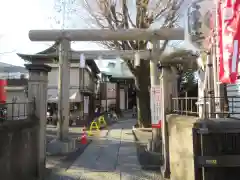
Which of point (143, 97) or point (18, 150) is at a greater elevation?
point (143, 97)

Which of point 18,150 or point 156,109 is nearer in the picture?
point 18,150

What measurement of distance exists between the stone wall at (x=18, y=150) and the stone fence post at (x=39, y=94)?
7.8 inches

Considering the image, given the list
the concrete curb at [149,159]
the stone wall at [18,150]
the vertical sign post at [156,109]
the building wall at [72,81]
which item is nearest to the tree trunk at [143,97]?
the concrete curb at [149,159]

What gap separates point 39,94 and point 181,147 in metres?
3.89

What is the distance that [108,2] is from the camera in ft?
45.0

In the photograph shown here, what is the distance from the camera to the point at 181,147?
5.19 metres

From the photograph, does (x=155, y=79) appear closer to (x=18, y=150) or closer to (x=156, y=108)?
(x=156, y=108)

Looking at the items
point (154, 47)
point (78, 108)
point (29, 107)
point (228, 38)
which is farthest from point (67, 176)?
point (78, 108)

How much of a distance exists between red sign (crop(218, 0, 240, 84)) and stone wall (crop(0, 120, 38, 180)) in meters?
4.36

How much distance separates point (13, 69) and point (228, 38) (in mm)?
31564

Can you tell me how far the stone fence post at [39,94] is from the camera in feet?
21.5

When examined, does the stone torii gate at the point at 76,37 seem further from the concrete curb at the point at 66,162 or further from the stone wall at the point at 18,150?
the stone wall at the point at 18,150

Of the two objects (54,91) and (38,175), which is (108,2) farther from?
(54,91)

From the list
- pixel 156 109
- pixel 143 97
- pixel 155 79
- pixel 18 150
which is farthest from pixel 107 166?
pixel 143 97
